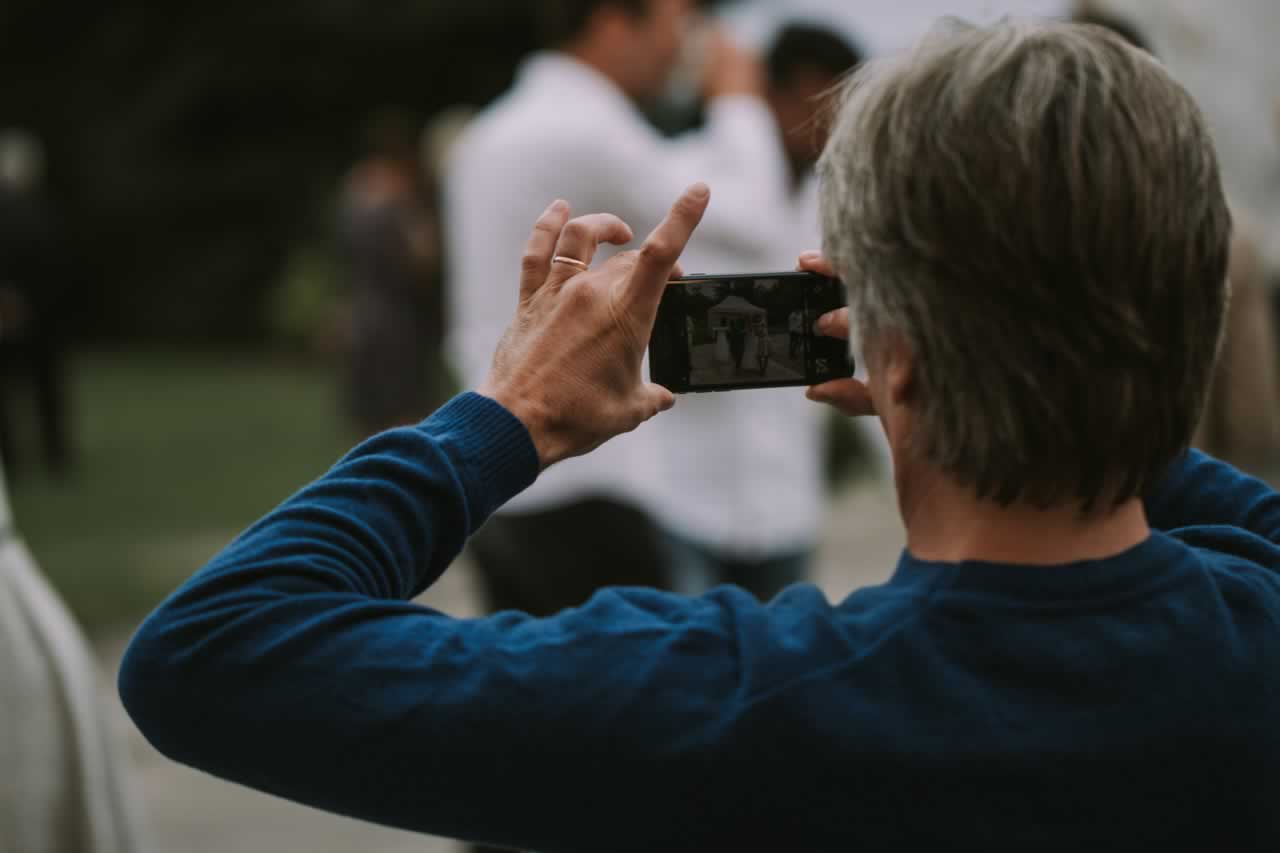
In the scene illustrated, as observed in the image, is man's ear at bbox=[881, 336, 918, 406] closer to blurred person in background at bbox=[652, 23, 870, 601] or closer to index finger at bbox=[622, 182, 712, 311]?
index finger at bbox=[622, 182, 712, 311]

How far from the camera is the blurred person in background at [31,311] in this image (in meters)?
11.2

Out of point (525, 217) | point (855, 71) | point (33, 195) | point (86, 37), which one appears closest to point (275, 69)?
point (86, 37)

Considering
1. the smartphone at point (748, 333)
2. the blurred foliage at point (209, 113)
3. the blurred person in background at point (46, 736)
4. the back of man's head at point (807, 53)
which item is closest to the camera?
the smartphone at point (748, 333)

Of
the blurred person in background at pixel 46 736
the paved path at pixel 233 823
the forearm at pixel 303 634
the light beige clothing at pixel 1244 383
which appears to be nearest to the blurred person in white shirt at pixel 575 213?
the blurred person in background at pixel 46 736

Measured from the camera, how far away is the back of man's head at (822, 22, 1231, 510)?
1.13 metres

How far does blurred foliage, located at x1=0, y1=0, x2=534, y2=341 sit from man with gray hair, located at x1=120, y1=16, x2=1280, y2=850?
23.5m

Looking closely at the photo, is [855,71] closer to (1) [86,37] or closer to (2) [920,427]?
(2) [920,427]

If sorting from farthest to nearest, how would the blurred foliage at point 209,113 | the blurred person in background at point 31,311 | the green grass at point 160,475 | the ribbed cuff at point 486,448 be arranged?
the blurred foliage at point 209,113
the blurred person in background at point 31,311
the green grass at point 160,475
the ribbed cuff at point 486,448

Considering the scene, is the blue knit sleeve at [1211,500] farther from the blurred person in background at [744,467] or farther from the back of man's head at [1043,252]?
the blurred person in background at [744,467]

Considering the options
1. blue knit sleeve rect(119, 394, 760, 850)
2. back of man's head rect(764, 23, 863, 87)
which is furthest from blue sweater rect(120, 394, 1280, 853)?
back of man's head rect(764, 23, 863, 87)

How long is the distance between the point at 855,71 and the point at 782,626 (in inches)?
18.3

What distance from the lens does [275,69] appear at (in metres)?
24.4

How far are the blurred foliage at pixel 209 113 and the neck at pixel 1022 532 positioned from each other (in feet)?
77.2

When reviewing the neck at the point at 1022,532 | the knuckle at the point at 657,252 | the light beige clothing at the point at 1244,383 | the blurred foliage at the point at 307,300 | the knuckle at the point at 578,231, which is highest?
the knuckle at the point at 578,231
